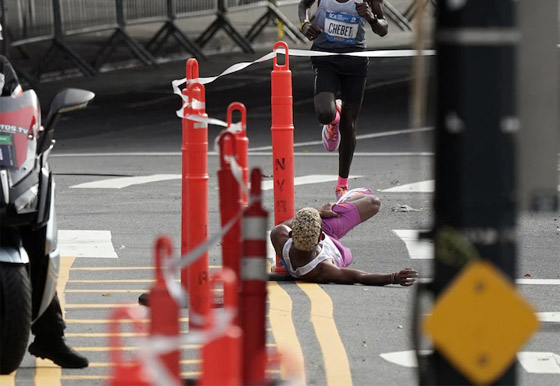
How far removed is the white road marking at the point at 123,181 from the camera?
571 inches

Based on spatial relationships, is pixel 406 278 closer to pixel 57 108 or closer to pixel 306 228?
pixel 306 228

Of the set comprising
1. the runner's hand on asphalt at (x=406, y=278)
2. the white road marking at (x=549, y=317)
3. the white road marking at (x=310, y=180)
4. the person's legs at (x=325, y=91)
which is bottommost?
the white road marking at (x=549, y=317)

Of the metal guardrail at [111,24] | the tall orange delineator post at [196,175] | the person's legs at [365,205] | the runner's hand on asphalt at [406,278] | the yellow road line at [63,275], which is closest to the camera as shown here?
the tall orange delineator post at [196,175]

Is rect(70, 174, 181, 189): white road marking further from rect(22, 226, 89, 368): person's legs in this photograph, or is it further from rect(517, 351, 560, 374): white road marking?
rect(517, 351, 560, 374): white road marking

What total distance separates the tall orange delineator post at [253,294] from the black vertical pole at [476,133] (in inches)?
36.9

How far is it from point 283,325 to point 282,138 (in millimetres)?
1750

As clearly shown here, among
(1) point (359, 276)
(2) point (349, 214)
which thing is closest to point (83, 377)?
(1) point (359, 276)

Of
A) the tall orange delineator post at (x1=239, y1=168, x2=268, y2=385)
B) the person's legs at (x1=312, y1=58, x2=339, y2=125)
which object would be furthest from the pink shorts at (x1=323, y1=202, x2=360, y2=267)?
the tall orange delineator post at (x1=239, y1=168, x2=268, y2=385)

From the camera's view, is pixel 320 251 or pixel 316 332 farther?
pixel 320 251

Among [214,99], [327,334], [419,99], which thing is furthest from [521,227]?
[214,99]

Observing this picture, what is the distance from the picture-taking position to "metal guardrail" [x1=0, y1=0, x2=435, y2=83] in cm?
2780

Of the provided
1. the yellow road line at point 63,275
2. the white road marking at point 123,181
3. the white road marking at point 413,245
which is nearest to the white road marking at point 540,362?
A: the white road marking at point 413,245

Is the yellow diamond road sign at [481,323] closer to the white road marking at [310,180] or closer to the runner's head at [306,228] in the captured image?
the runner's head at [306,228]

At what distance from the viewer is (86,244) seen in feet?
36.0
